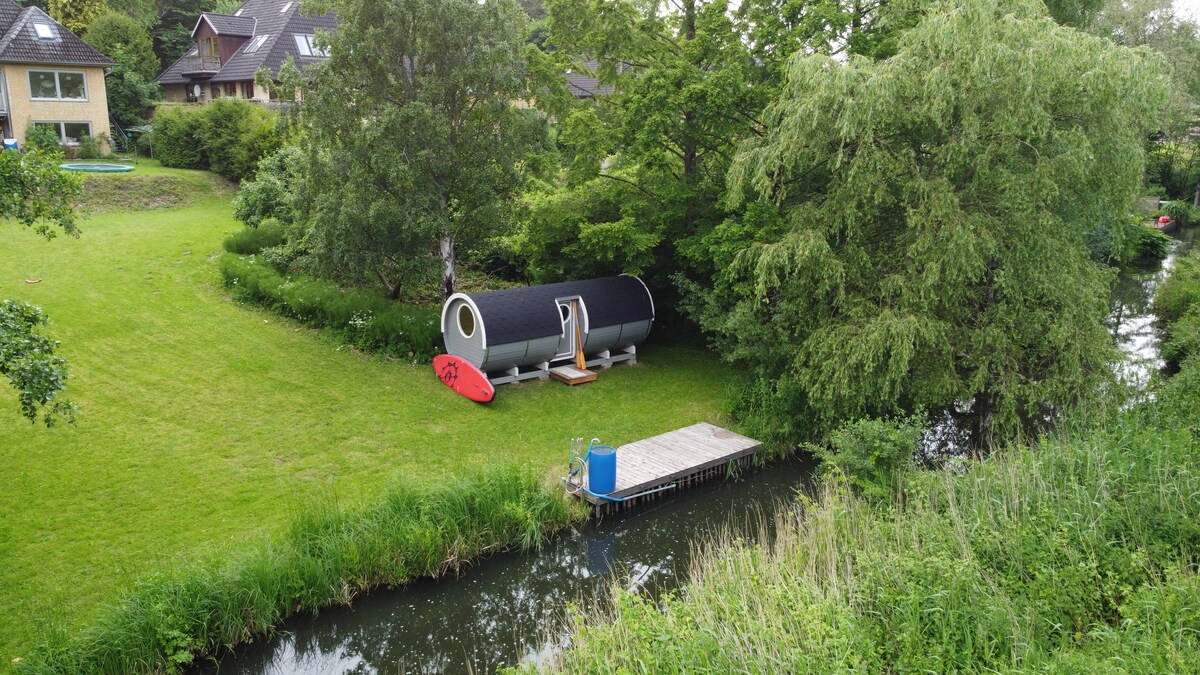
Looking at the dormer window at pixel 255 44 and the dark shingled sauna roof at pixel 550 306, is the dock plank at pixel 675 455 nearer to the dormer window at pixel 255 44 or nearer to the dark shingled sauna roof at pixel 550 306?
the dark shingled sauna roof at pixel 550 306

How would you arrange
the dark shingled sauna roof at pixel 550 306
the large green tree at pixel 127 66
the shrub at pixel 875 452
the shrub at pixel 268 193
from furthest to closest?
the large green tree at pixel 127 66, the shrub at pixel 268 193, the dark shingled sauna roof at pixel 550 306, the shrub at pixel 875 452

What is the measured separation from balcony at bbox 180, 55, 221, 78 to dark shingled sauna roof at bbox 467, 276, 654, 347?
A: 93.9 ft

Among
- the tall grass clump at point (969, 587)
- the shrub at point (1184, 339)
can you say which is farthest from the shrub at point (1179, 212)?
the tall grass clump at point (969, 587)

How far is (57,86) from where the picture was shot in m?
31.4

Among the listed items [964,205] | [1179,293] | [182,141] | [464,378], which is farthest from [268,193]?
[1179,293]

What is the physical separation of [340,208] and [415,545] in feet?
26.7

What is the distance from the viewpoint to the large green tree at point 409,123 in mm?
15383

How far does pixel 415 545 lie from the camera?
10031mm

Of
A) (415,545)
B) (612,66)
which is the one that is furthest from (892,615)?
(612,66)

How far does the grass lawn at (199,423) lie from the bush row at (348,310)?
0.41 meters

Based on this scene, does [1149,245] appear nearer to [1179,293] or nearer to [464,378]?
[1179,293]

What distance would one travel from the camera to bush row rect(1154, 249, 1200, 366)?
1706 cm

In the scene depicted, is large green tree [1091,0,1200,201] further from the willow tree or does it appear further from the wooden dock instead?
the wooden dock

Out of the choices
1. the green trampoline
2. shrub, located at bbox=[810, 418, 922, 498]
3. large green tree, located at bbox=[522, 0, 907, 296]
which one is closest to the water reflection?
shrub, located at bbox=[810, 418, 922, 498]
